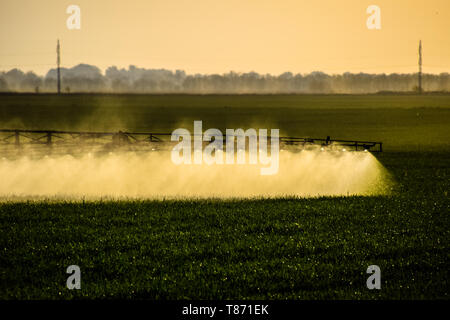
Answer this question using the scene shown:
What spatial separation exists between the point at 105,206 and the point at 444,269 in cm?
1215

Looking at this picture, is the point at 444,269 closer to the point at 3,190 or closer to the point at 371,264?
the point at 371,264

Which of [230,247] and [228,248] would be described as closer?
[228,248]

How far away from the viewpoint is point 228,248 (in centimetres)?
1367

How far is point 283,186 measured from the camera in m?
27.2

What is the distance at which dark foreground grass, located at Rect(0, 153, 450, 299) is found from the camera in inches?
419

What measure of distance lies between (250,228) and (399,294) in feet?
21.4

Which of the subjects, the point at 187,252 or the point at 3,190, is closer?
the point at 187,252

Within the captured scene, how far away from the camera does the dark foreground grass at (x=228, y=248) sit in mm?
10648

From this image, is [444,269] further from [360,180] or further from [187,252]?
[360,180]
